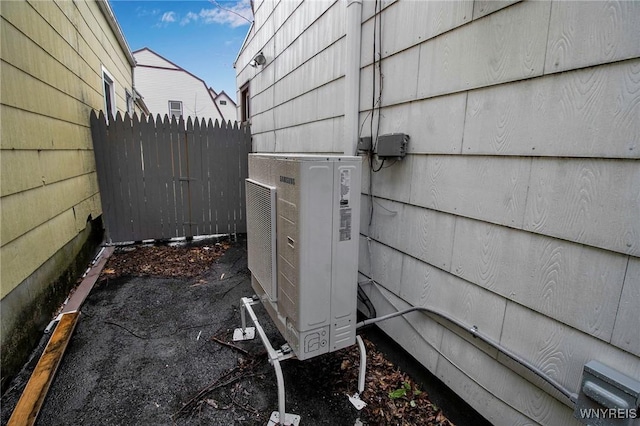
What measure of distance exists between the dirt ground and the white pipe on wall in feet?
4.92

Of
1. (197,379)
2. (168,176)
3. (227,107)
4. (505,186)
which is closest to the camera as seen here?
(505,186)

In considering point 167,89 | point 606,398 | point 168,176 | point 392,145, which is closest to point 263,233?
point 392,145

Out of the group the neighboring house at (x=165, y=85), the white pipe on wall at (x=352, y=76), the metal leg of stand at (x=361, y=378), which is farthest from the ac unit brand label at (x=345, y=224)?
the neighboring house at (x=165, y=85)

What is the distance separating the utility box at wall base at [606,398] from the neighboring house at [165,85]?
14.8m

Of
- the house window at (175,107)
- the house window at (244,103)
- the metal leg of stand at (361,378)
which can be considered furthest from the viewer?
the house window at (175,107)

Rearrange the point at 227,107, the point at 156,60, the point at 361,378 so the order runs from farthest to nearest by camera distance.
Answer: the point at 227,107 < the point at 156,60 < the point at 361,378

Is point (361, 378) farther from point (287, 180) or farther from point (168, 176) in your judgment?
point (168, 176)

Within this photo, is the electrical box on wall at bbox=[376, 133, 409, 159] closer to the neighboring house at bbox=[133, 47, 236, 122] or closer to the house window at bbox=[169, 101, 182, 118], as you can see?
the neighboring house at bbox=[133, 47, 236, 122]

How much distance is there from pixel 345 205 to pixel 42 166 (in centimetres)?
259

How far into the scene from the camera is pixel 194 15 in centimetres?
1588

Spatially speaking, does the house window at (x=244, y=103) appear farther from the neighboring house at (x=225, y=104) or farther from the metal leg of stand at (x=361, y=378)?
the neighboring house at (x=225, y=104)

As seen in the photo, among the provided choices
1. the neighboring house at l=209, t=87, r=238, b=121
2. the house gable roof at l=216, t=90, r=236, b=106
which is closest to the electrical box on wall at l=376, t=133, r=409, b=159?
the neighboring house at l=209, t=87, r=238, b=121

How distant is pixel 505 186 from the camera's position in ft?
4.31

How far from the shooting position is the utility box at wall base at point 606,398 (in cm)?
96
